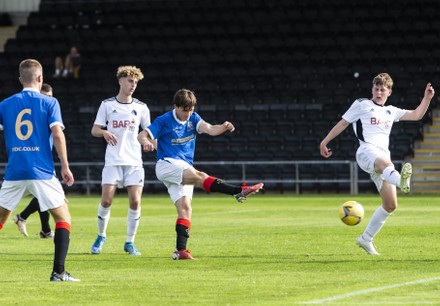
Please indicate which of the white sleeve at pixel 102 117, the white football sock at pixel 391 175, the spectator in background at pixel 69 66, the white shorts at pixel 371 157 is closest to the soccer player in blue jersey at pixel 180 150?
the white sleeve at pixel 102 117

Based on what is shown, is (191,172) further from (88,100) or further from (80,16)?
(80,16)

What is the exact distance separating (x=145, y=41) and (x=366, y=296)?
31.8 metres

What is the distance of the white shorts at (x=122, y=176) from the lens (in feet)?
46.0

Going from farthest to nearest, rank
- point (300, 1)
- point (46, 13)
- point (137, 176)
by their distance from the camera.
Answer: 1. point (46, 13)
2. point (300, 1)
3. point (137, 176)

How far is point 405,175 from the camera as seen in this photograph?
12.6m

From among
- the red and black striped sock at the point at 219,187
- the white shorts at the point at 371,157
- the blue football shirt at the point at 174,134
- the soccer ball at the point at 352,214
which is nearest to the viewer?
the red and black striped sock at the point at 219,187

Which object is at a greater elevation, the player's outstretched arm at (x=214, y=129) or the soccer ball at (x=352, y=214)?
the player's outstretched arm at (x=214, y=129)

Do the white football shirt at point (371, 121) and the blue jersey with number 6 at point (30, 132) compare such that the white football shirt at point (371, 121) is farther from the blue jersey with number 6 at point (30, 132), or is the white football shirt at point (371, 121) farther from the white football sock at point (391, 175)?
the blue jersey with number 6 at point (30, 132)

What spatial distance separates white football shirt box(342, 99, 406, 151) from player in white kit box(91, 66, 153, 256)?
2.73m

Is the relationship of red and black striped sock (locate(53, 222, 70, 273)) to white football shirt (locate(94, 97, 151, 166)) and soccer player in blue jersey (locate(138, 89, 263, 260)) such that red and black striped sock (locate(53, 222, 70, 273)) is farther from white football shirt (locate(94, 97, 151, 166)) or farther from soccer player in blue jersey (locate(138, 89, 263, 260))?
white football shirt (locate(94, 97, 151, 166))

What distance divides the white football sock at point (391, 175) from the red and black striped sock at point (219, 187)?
1.87 metres

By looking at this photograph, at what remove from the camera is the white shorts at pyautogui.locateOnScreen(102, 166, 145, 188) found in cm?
1401

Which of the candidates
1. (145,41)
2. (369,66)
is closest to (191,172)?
(369,66)

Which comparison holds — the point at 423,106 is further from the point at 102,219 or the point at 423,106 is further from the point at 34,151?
the point at 34,151
